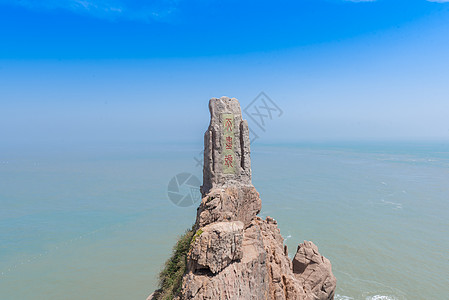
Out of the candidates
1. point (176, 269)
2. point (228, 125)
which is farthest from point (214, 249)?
point (228, 125)

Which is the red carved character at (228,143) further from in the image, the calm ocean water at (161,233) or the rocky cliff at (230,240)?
the calm ocean water at (161,233)

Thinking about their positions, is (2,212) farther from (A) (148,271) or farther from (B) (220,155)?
(B) (220,155)

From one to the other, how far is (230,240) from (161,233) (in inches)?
824

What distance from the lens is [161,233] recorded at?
86.4 ft

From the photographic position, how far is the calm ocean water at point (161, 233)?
17734 mm

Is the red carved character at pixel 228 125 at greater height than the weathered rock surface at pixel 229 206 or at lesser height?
greater

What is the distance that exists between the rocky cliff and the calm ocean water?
9837 mm

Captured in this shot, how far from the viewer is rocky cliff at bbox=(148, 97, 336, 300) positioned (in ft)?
23.2

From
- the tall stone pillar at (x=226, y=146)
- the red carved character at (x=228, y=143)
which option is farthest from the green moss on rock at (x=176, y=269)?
the red carved character at (x=228, y=143)

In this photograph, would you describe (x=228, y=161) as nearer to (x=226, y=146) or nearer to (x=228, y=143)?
(x=226, y=146)

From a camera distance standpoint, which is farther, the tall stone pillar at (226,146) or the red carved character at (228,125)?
the red carved character at (228,125)

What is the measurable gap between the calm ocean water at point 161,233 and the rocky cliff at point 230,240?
984 centimetres

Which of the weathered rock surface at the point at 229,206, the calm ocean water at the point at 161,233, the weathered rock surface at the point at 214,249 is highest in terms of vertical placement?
the weathered rock surface at the point at 229,206

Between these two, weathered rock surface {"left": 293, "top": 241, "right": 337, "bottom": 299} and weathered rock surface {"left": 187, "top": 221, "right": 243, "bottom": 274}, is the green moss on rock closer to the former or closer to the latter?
weathered rock surface {"left": 187, "top": 221, "right": 243, "bottom": 274}
